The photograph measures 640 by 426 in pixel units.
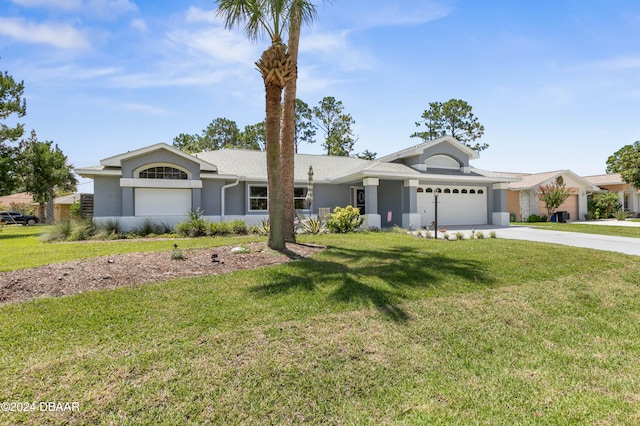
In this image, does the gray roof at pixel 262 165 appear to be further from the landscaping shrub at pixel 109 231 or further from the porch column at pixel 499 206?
the porch column at pixel 499 206

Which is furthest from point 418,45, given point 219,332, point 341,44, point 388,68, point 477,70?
point 219,332

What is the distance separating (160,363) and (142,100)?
12.2m

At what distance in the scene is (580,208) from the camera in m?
27.1

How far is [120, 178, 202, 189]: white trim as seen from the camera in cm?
1590

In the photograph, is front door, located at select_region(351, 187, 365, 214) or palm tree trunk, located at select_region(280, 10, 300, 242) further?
front door, located at select_region(351, 187, 365, 214)

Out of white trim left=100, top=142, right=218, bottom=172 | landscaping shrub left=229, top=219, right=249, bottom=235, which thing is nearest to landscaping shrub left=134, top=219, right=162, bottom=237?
white trim left=100, top=142, right=218, bottom=172

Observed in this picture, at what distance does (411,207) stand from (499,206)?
23.0ft

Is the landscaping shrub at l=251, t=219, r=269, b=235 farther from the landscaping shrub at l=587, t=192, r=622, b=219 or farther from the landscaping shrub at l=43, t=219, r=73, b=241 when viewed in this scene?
the landscaping shrub at l=587, t=192, r=622, b=219

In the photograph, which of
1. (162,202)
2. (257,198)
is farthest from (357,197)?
(162,202)

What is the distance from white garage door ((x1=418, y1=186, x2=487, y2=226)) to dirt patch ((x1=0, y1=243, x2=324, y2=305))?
12353 mm

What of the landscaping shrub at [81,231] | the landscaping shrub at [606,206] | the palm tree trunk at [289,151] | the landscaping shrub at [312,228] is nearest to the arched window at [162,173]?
the landscaping shrub at [81,231]

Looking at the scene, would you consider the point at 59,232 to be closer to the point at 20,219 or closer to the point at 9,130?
the point at 9,130

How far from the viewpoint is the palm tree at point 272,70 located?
878 centimetres

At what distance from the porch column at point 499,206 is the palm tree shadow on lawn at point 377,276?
14382 millimetres
